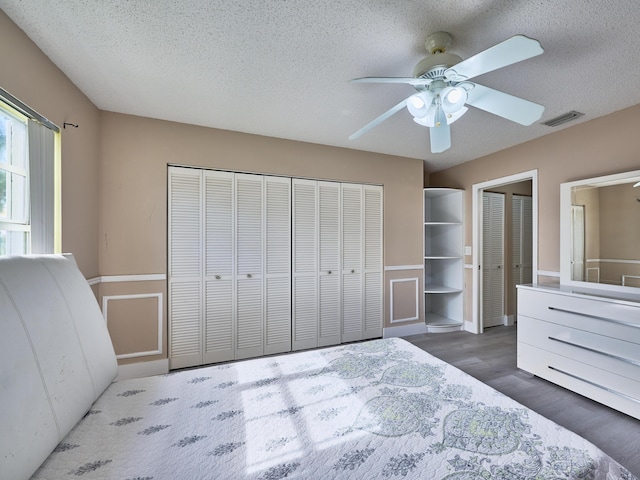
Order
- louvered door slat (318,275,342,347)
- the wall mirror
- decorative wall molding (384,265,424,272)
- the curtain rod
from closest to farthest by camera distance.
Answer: the curtain rod → the wall mirror → louvered door slat (318,275,342,347) → decorative wall molding (384,265,424,272)

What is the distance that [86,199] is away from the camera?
2.20 meters

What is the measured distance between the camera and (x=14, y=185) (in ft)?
5.00

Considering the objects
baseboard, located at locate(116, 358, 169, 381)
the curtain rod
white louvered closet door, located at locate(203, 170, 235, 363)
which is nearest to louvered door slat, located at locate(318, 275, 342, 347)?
white louvered closet door, located at locate(203, 170, 235, 363)

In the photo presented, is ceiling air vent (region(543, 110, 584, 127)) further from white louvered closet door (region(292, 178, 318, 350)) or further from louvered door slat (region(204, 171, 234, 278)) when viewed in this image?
louvered door slat (region(204, 171, 234, 278))

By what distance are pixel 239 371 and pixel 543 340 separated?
263 cm

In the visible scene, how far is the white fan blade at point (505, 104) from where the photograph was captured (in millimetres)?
1450

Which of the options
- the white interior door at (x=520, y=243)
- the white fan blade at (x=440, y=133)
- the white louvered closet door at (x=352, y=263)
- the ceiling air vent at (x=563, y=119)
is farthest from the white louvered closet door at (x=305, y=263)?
the white interior door at (x=520, y=243)

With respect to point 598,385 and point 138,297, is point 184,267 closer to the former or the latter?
point 138,297

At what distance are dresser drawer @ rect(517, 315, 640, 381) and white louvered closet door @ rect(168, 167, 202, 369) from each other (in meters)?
3.17

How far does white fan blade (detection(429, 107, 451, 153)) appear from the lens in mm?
1632

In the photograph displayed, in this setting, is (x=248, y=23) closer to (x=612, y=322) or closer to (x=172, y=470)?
(x=172, y=470)

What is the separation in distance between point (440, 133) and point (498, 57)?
571 millimetres

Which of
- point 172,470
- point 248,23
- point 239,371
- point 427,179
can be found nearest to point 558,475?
point 172,470

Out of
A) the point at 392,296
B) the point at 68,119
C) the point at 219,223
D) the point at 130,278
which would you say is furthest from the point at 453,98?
the point at 130,278
